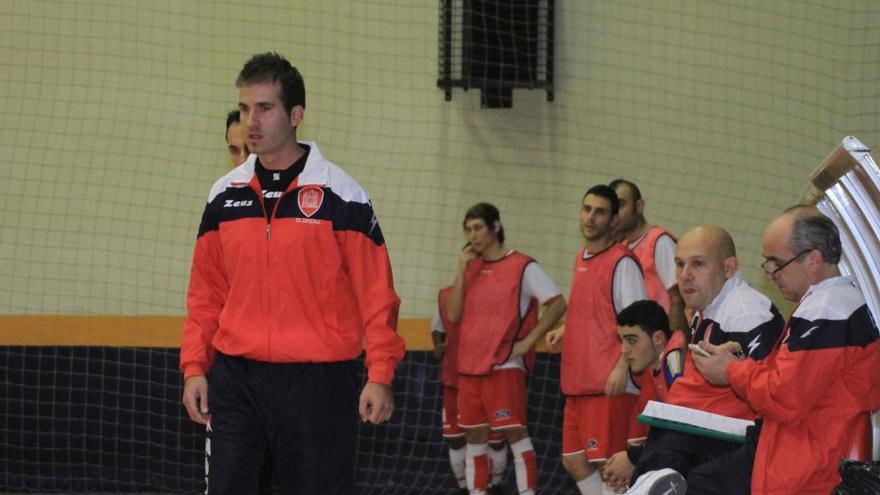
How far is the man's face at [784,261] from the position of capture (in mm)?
4000

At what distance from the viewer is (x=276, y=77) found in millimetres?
4199

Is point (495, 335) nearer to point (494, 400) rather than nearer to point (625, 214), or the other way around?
point (494, 400)

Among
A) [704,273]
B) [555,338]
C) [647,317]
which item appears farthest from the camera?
[555,338]

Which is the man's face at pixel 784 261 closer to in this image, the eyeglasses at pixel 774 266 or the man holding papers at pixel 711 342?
the eyeglasses at pixel 774 266

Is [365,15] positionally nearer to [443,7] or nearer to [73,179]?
[443,7]

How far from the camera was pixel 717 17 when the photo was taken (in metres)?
8.95

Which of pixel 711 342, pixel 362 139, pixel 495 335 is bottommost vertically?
pixel 711 342

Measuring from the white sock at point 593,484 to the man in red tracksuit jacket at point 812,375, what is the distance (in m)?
2.90

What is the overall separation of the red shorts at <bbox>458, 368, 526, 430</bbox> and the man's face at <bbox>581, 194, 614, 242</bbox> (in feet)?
4.28

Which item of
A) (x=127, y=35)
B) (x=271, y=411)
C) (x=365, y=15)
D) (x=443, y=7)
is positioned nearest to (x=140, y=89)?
(x=127, y=35)

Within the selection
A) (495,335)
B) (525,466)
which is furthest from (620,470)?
(495,335)

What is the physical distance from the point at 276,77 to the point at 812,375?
210 centimetres

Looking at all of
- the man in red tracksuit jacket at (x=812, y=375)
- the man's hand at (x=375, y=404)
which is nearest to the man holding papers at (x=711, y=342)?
the man in red tracksuit jacket at (x=812, y=375)

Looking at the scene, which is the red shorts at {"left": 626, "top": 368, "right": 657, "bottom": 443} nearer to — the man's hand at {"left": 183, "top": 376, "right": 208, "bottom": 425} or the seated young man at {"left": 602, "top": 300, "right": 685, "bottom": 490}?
the seated young man at {"left": 602, "top": 300, "right": 685, "bottom": 490}
